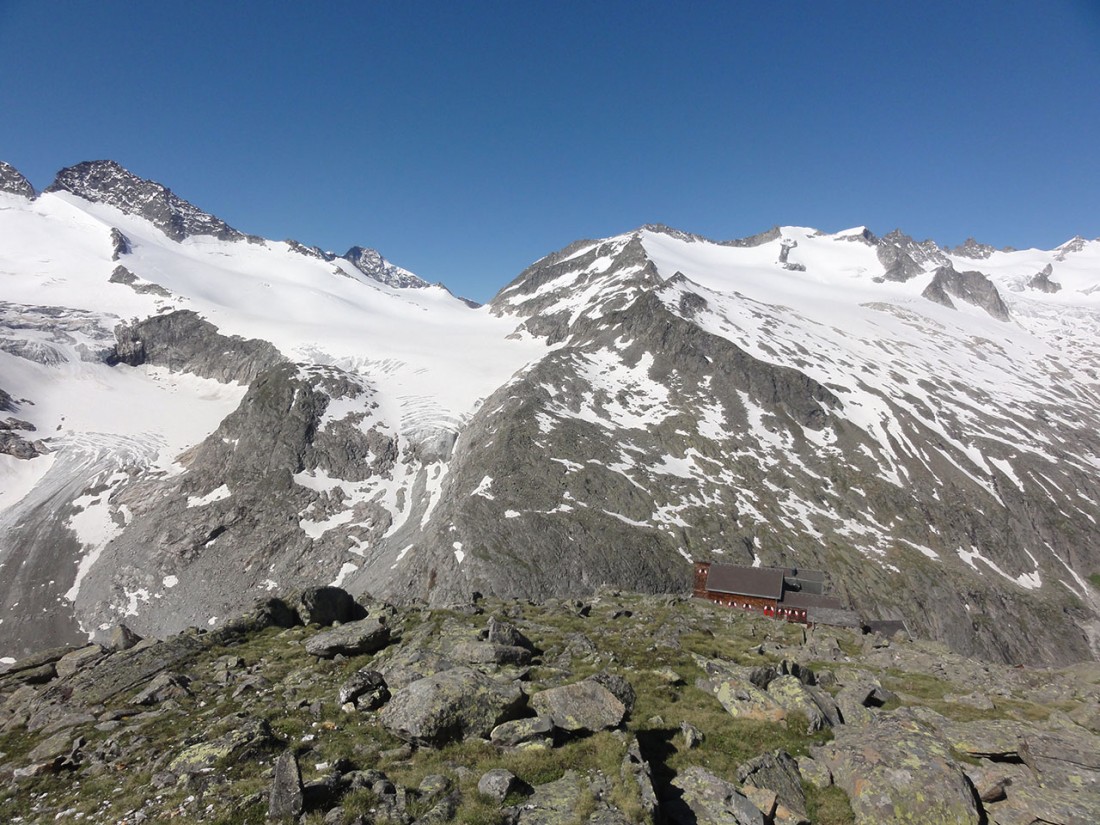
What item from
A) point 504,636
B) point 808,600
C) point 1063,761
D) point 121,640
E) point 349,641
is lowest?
point 808,600

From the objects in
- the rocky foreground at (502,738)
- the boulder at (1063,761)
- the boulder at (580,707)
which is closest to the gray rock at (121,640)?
the rocky foreground at (502,738)

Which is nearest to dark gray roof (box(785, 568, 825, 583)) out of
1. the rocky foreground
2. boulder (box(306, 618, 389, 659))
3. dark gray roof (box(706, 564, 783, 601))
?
dark gray roof (box(706, 564, 783, 601))

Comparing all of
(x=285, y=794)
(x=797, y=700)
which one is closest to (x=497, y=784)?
(x=285, y=794)

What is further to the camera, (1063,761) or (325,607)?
(325,607)

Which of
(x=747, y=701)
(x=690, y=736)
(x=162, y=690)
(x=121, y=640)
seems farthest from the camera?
(x=121, y=640)

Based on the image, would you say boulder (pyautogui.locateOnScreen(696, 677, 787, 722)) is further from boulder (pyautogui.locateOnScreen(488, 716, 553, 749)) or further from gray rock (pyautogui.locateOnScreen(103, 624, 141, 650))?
gray rock (pyautogui.locateOnScreen(103, 624, 141, 650))

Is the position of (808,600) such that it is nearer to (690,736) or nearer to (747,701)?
(747,701)
